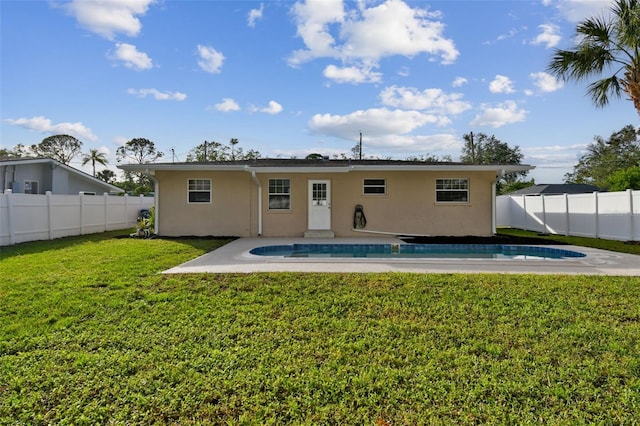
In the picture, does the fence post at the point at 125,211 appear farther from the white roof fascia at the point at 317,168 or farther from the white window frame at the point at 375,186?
the white window frame at the point at 375,186

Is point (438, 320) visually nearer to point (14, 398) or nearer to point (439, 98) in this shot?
point (14, 398)

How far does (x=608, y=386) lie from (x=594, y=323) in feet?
4.84

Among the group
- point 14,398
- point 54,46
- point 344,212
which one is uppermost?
point 54,46

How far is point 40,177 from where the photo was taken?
19000 millimetres

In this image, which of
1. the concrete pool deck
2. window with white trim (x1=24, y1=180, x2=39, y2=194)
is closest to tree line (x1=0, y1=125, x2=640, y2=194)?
window with white trim (x1=24, y1=180, x2=39, y2=194)

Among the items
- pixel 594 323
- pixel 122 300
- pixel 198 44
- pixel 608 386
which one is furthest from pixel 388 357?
pixel 198 44

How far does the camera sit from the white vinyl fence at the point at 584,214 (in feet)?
39.4

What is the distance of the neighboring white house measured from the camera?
55.8 ft

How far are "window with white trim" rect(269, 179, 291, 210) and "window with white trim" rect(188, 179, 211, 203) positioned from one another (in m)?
2.31

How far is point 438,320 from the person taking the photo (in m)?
4.27

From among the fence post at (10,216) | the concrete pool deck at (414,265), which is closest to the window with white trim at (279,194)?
the concrete pool deck at (414,265)

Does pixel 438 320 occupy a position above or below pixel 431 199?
below

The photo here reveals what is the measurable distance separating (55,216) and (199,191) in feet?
17.2

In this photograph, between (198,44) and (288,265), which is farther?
(198,44)
